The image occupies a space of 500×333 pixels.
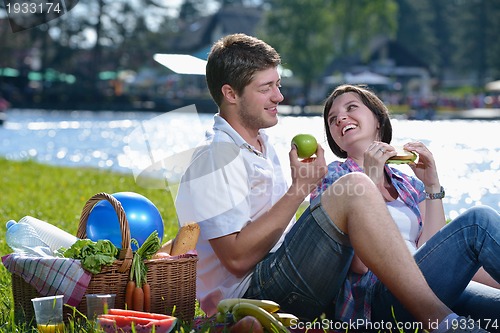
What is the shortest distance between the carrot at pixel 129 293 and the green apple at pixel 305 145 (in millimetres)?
941

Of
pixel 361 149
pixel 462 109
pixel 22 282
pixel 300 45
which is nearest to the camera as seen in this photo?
pixel 22 282

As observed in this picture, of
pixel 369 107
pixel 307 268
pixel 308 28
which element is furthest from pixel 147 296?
pixel 308 28

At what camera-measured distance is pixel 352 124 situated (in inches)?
163

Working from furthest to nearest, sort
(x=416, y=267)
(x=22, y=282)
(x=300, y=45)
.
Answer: (x=300, y=45) < (x=22, y=282) < (x=416, y=267)

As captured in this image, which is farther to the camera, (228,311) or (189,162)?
(189,162)

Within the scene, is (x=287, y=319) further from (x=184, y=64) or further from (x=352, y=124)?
(x=184, y=64)

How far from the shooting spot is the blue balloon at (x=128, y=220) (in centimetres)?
429

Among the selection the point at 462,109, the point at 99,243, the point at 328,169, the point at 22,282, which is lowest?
the point at 462,109

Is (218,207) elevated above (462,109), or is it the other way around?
(218,207)

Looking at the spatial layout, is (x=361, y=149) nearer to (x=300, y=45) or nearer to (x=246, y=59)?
(x=246, y=59)

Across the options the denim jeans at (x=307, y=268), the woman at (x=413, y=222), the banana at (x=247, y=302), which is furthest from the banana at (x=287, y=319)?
the woman at (x=413, y=222)

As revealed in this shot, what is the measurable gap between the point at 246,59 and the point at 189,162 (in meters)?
0.54

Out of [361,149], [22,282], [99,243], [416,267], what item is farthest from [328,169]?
[22,282]

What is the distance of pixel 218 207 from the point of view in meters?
3.67
